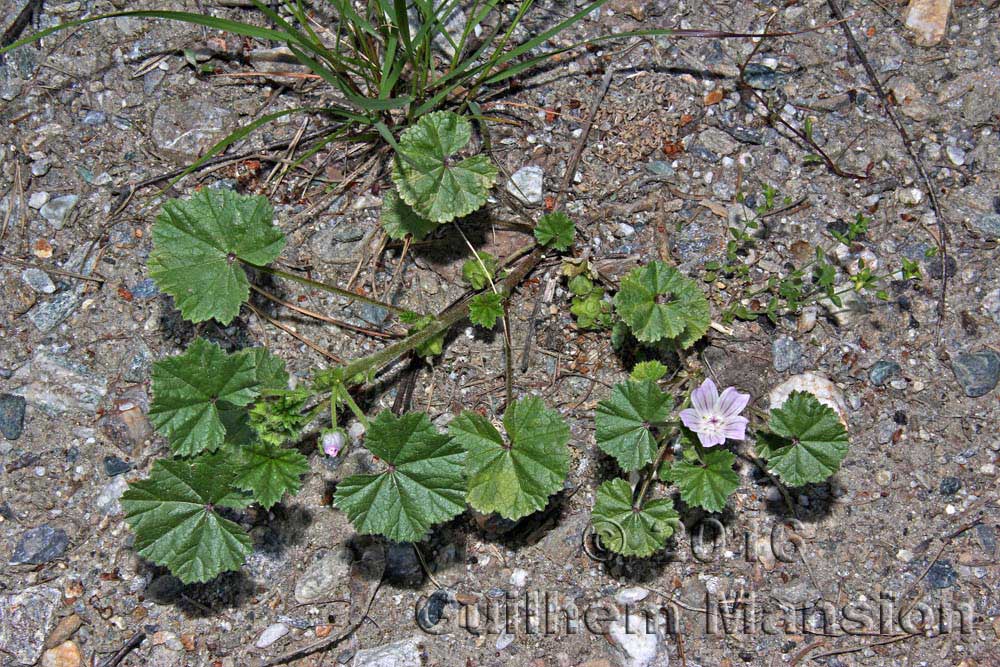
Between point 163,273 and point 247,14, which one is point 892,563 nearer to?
point 163,273

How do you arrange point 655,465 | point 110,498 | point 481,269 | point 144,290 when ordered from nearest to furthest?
point 655,465 < point 110,498 < point 481,269 < point 144,290

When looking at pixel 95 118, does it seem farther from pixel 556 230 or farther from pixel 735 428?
pixel 735 428

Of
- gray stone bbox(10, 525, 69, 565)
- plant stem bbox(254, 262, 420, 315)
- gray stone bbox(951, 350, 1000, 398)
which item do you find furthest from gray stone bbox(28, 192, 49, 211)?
gray stone bbox(951, 350, 1000, 398)

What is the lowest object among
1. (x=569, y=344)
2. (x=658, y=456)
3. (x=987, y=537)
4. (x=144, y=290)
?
(x=987, y=537)

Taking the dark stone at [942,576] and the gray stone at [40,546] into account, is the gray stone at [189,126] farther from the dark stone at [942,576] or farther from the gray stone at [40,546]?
the dark stone at [942,576]

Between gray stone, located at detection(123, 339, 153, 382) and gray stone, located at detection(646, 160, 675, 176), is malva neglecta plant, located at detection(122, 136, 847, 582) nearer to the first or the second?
gray stone, located at detection(123, 339, 153, 382)

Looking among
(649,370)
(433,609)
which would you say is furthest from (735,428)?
(433,609)

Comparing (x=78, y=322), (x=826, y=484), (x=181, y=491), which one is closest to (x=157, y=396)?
(x=181, y=491)
